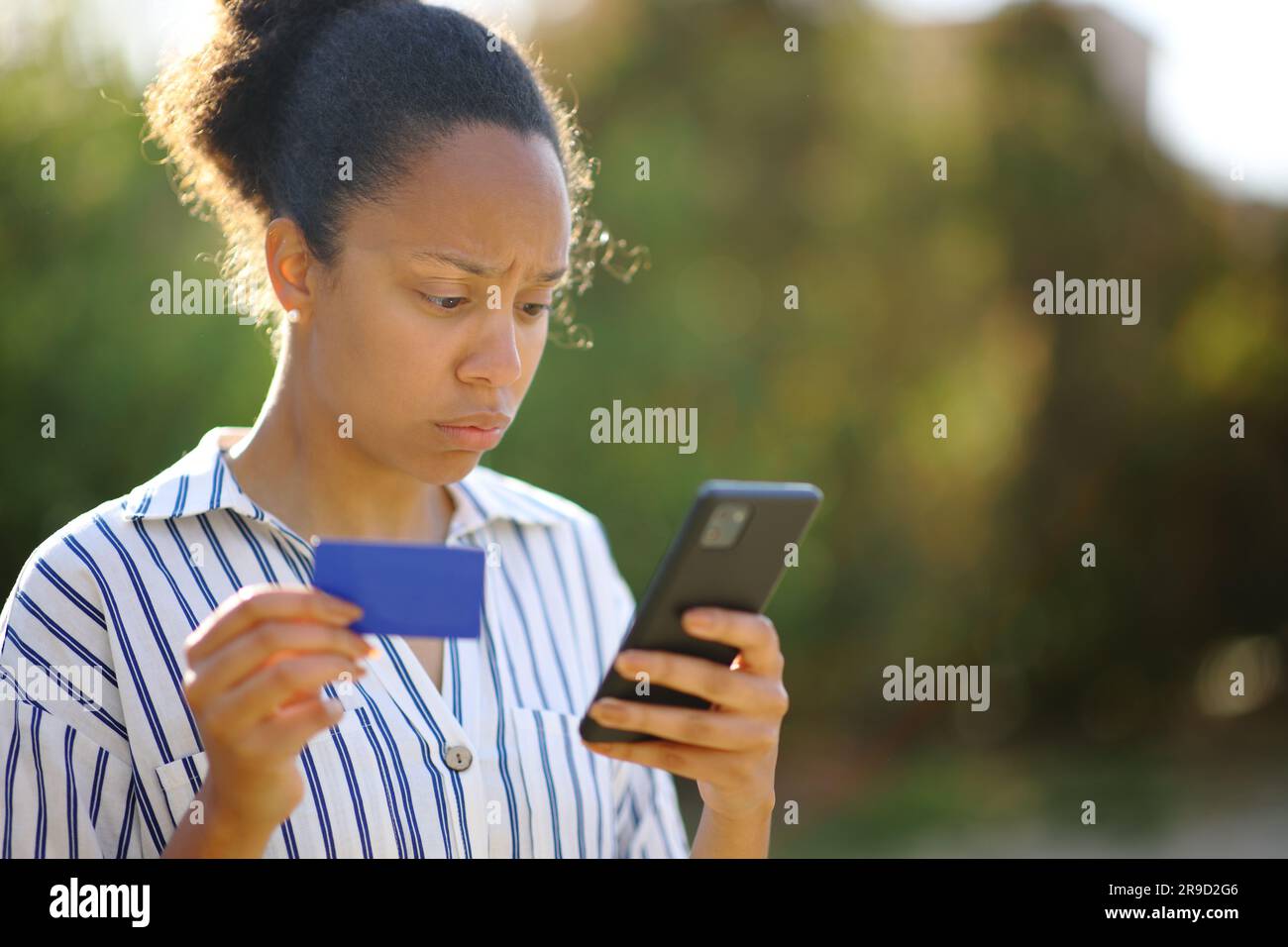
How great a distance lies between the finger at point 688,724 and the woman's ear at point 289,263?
868mm

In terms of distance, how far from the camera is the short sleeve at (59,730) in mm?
1798

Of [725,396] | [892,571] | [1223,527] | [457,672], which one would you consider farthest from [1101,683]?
[457,672]

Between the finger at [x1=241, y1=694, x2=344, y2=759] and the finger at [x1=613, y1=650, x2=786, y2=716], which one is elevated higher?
the finger at [x1=613, y1=650, x2=786, y2=716]

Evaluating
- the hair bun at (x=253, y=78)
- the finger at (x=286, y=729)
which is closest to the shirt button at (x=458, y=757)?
the finger at (x=286, y=729)

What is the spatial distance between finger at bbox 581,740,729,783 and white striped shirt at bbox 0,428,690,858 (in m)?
0.31

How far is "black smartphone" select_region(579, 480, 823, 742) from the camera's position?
5.37 ft

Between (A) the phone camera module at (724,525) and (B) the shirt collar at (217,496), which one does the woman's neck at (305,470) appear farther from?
(A) the phone camera module at (724,525)

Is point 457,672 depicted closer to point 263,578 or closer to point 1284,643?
point 263,578

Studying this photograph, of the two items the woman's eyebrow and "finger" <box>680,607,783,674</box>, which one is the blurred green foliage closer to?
the woman's eyebrow

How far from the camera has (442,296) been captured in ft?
6.51

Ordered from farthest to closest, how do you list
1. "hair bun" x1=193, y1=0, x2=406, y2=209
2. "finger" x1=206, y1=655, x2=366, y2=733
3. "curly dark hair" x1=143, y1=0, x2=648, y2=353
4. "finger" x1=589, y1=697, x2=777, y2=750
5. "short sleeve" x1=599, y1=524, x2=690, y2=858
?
"short sleeve" x1=599, y1=524, x2=690, y2=858 < "hair bun" x1=193, y1=0, x2=406, y2=209 < "curly dark hair" x1=143, y1=0, x2=648, y2=353 < "finger" x1=589, y1=697, x2=777, y2=750 < "finger" x1=206, y1=655, x2=366, y2=733

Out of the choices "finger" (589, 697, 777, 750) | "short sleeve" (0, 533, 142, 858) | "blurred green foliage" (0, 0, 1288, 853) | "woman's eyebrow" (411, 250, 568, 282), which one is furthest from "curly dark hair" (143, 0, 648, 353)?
"blurred green foliage" (0, 0, 1288, 853)
